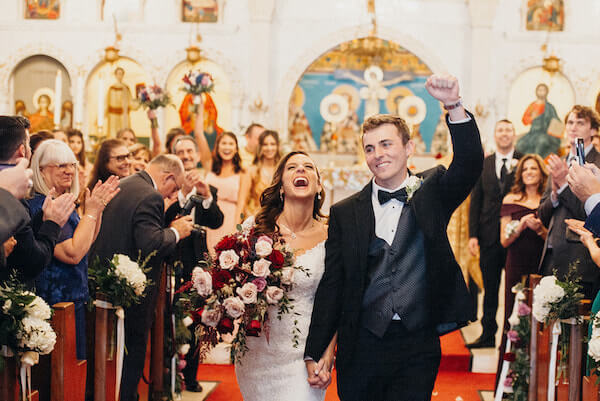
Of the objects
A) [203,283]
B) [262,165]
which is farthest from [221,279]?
[262,165]

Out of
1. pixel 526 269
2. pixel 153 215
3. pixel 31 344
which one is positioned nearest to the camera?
pixel 31 344

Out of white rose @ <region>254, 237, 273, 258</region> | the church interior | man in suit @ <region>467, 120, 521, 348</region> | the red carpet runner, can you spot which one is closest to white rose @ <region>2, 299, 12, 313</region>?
white rose @ <region>254, 237, 273, 258</region>

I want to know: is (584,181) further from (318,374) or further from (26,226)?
(26,226)

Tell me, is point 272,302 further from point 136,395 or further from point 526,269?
point 526,269

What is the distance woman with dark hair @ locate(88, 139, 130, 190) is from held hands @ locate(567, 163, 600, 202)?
3277 millimetres

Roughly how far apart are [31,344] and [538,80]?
534 inches

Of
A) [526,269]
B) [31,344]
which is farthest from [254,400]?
[526,269]

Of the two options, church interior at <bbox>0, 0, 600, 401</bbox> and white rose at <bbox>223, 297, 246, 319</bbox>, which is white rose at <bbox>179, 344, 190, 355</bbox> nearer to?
white rose at <bbox>223, 297, 246, 319</bbox>

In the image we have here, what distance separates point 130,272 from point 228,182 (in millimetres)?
3160

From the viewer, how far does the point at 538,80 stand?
15.3 metres

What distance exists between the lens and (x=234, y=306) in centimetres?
402

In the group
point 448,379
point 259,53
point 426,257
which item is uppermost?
point 259,53

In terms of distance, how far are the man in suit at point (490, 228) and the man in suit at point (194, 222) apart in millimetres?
2811

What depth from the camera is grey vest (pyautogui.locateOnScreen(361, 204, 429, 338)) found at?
3438 mm
